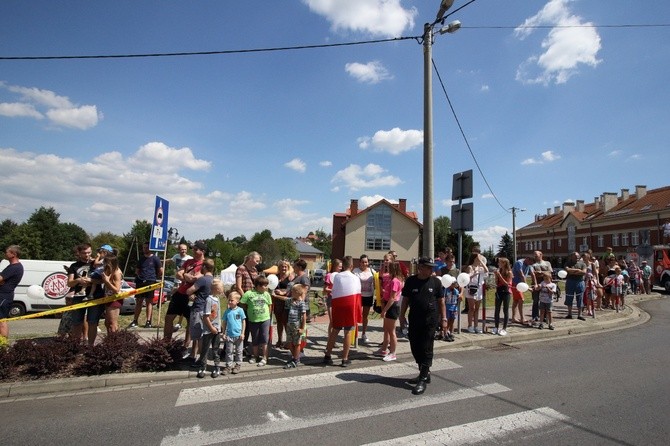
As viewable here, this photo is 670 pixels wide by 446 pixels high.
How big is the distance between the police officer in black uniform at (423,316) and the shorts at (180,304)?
12.6 ft

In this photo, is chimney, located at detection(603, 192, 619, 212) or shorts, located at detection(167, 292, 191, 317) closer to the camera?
shorts, located at detection(167, 292, 191, 317)

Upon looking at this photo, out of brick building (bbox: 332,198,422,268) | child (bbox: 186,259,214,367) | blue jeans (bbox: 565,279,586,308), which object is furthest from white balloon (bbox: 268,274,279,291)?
brick building (bbox: 332,198,422,268)

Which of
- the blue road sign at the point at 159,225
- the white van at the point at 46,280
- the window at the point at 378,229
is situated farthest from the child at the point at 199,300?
the window at the point at 378,229

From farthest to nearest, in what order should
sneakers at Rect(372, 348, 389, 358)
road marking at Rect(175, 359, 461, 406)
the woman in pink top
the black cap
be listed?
sneakers at Rect(372, 348, 389, 358), the woman in pink top, the black cap, road marking at Rect(175, 359, 461, 406)

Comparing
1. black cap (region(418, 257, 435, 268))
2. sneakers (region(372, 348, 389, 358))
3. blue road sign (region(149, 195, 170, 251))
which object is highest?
blue road sign (region(149, 195, 170, 251))

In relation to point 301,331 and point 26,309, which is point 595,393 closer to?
point 301,331

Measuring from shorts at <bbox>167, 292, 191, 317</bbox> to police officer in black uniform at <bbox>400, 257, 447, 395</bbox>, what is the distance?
385 cm

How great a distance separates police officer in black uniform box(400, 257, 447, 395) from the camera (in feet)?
17.1

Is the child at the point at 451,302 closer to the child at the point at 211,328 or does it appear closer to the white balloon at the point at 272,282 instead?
the white balloon at the point at 272,282

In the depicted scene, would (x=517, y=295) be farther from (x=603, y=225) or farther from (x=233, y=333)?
(x=603, y=225)

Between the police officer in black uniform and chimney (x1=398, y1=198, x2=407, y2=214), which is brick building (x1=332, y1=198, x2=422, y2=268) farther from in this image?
the police officer in black uniform

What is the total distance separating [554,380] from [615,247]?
188 ft

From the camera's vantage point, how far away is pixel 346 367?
6.29 metres

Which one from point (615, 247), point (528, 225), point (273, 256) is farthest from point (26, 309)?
point (528, 225)
